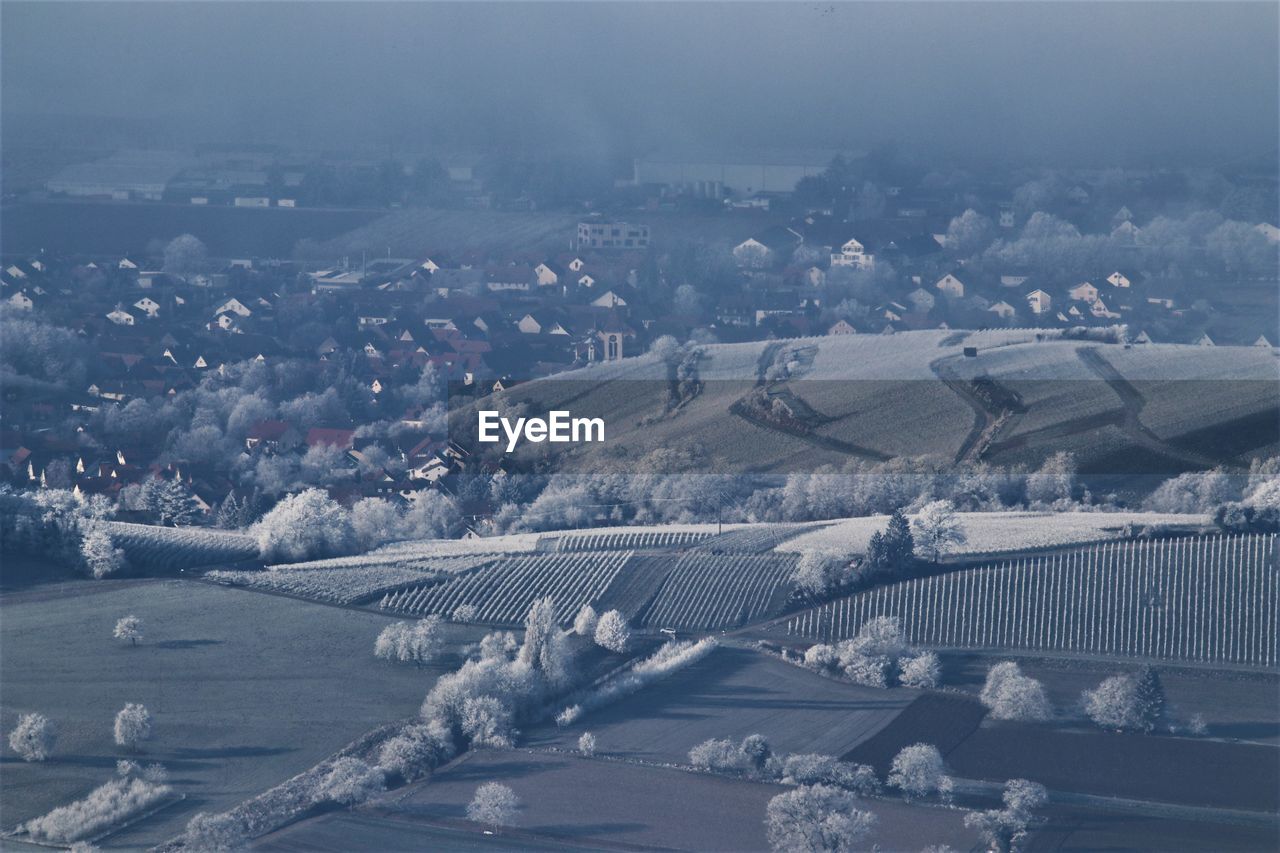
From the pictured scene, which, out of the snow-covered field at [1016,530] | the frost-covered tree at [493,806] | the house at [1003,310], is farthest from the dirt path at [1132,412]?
the frost-covered tree at [493,806]

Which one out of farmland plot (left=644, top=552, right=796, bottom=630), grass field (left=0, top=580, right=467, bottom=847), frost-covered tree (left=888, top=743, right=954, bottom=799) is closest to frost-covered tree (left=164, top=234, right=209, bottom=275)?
grass field (left=0, top=580, right=467, bottom=847)

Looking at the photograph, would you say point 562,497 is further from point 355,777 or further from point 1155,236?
point 1155,236

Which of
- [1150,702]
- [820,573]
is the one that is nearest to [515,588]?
[820,573]

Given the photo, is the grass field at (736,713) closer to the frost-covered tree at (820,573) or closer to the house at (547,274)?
the frost-covered tree at (820,573)

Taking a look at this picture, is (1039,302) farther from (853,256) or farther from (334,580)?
(334,580)

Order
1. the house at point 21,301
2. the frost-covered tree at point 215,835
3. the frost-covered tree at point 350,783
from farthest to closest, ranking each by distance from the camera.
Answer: the house at point 21,301, the frost-covered tree at point 350,783, the frost-covered tree at point 215,835

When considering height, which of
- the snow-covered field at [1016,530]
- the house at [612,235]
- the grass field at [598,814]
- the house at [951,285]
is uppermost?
the house at [612,235]

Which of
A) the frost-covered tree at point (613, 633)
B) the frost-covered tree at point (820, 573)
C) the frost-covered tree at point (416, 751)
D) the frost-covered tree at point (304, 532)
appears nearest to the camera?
the frost-covered tree at point (416, 751)
